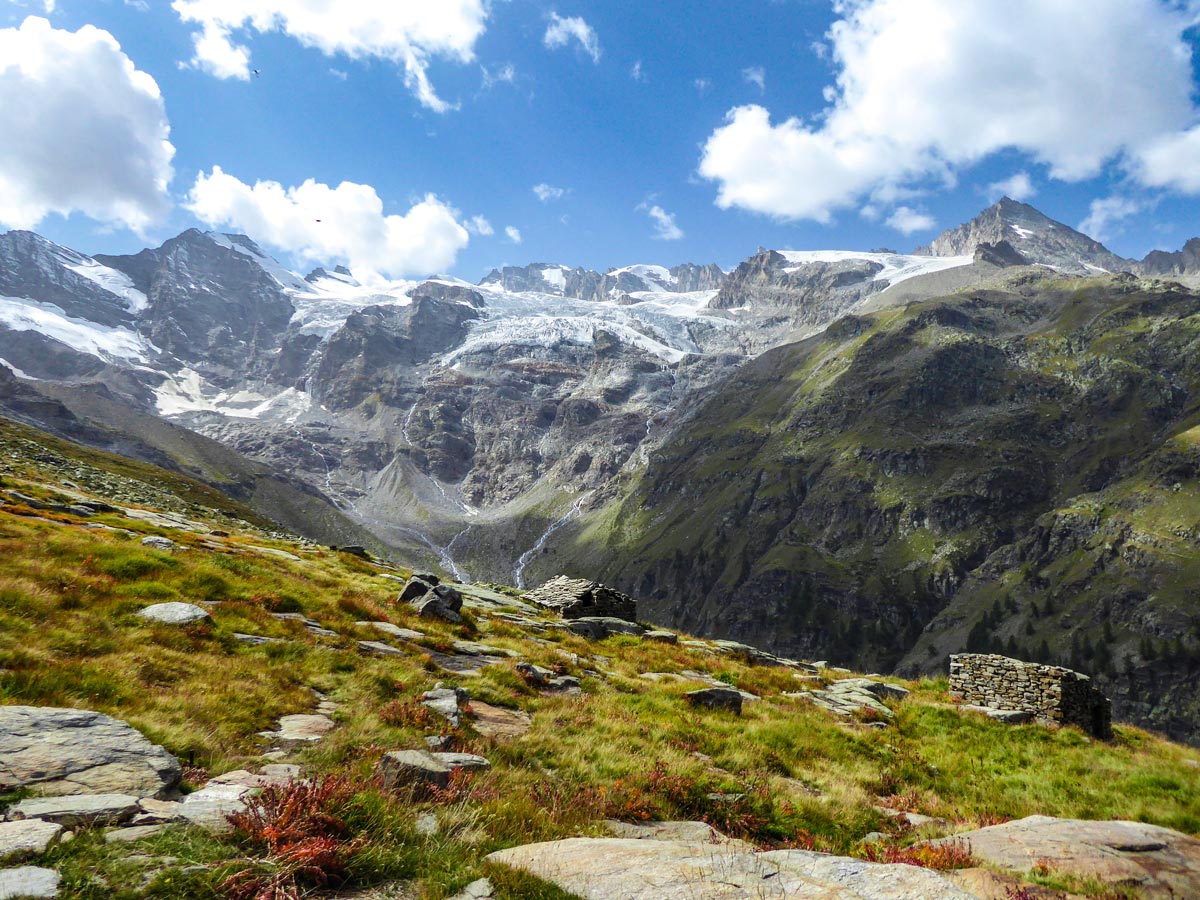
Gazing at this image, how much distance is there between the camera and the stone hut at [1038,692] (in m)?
24.5

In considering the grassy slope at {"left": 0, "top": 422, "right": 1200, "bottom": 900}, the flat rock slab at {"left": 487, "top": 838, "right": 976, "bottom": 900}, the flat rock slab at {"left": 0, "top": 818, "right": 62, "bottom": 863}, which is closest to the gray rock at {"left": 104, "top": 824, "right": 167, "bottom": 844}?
the grassy slope at {"left": 0, "top": 422, "right": 1200, "bottom": 900}

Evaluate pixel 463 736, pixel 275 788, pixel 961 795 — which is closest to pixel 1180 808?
pixel 961 795

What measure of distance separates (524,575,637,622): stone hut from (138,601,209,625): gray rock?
77.4 ft

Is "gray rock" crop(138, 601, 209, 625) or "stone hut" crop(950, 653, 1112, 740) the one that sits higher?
"stone hut" crop(950, 653, 1112, 740)

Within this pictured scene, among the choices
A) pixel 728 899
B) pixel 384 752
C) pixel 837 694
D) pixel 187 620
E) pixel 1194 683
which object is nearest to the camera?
pixel 728 899

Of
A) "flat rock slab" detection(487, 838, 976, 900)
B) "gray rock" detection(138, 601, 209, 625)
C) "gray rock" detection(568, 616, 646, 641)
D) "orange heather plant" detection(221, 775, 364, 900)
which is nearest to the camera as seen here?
"orange heather plant" detection(221, 775, 364, 900)

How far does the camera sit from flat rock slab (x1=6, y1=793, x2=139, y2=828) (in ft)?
18.7

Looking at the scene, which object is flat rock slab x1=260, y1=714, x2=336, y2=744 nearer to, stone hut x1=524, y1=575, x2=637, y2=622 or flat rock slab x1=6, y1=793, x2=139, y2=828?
flat rock slab x1=6, y1=793, x2=139, y2=828

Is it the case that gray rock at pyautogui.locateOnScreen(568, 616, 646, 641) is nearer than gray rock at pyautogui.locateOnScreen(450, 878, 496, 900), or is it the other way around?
gray rock at pyautogui.locateOnScreen(450, 878, 496, 900)

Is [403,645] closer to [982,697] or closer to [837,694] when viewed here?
[837,694]

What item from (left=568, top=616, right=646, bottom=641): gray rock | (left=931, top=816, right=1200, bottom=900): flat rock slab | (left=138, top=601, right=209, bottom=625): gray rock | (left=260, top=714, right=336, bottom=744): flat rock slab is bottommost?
(left=568, top=616, right=646, bottom=641): gray rock

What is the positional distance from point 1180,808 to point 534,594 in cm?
3463

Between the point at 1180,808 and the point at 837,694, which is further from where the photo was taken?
the point at 837,694

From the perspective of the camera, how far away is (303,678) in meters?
13.5
